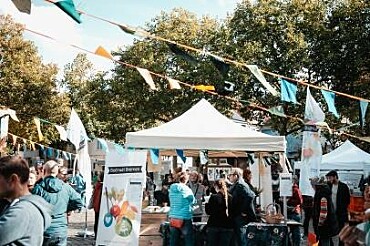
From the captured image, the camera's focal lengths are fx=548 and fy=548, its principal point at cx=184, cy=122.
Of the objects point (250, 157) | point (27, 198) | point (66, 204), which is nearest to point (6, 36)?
point (250, 157)

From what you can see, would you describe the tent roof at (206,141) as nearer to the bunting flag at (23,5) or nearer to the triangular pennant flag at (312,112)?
the triangular pennant flag at (312,112)

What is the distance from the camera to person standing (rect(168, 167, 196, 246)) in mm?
8922

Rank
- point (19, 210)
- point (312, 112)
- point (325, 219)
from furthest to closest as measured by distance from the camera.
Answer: point (312, 112) < point (325, 219) < point (19, 210)

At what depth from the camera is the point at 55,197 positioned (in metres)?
6.72

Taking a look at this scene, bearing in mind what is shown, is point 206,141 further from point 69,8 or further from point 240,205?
point 69,8

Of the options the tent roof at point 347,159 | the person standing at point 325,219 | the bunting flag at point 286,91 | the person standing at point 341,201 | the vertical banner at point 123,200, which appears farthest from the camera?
the tent roof at point 347,159

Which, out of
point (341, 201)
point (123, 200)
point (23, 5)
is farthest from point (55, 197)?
point (341, 201)

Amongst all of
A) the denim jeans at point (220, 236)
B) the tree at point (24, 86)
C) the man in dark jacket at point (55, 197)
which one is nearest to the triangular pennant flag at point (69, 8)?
the man in dark jacket at point (55, 197)

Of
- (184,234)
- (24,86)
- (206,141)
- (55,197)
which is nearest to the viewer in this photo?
(55,197)

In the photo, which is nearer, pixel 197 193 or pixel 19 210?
pixel 19 210

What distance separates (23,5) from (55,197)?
7.63ft

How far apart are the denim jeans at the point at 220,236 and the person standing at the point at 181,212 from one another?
1.98 feet

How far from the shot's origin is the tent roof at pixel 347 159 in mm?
17281

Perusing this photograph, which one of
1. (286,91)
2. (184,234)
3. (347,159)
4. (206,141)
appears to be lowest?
(184,234)
